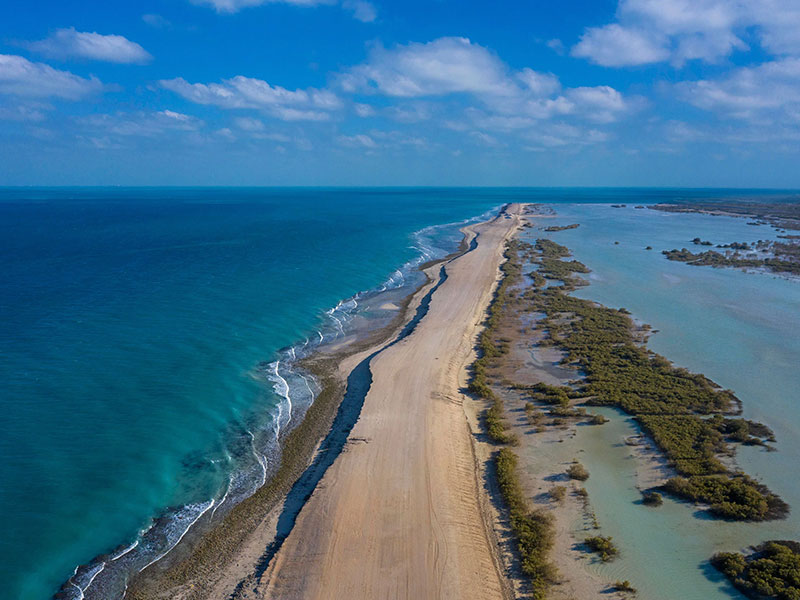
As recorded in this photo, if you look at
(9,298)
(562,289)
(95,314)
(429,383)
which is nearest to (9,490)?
(429,383)

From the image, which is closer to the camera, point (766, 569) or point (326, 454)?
point (766, 569)

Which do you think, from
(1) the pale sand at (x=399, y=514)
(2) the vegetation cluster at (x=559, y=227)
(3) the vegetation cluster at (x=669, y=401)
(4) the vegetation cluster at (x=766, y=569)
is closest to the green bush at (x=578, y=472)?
(3) the vegetation cluster at (x=669, y=401)

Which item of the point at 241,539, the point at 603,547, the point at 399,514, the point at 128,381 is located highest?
the point at 128,381

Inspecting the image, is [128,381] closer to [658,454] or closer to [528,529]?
[528,529]

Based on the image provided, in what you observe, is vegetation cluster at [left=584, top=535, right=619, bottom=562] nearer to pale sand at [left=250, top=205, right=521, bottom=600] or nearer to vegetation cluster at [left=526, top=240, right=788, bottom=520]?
pale sand at [left=250, top=205, right=521, bottom=600]

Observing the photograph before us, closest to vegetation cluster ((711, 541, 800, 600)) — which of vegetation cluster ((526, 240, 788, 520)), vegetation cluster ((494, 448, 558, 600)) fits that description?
vegetation cluster ((526, 240, 788, 520))

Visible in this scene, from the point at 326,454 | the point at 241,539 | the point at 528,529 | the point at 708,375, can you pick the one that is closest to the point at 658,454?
the point at 528,529

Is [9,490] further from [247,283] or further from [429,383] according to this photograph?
[247,283]
